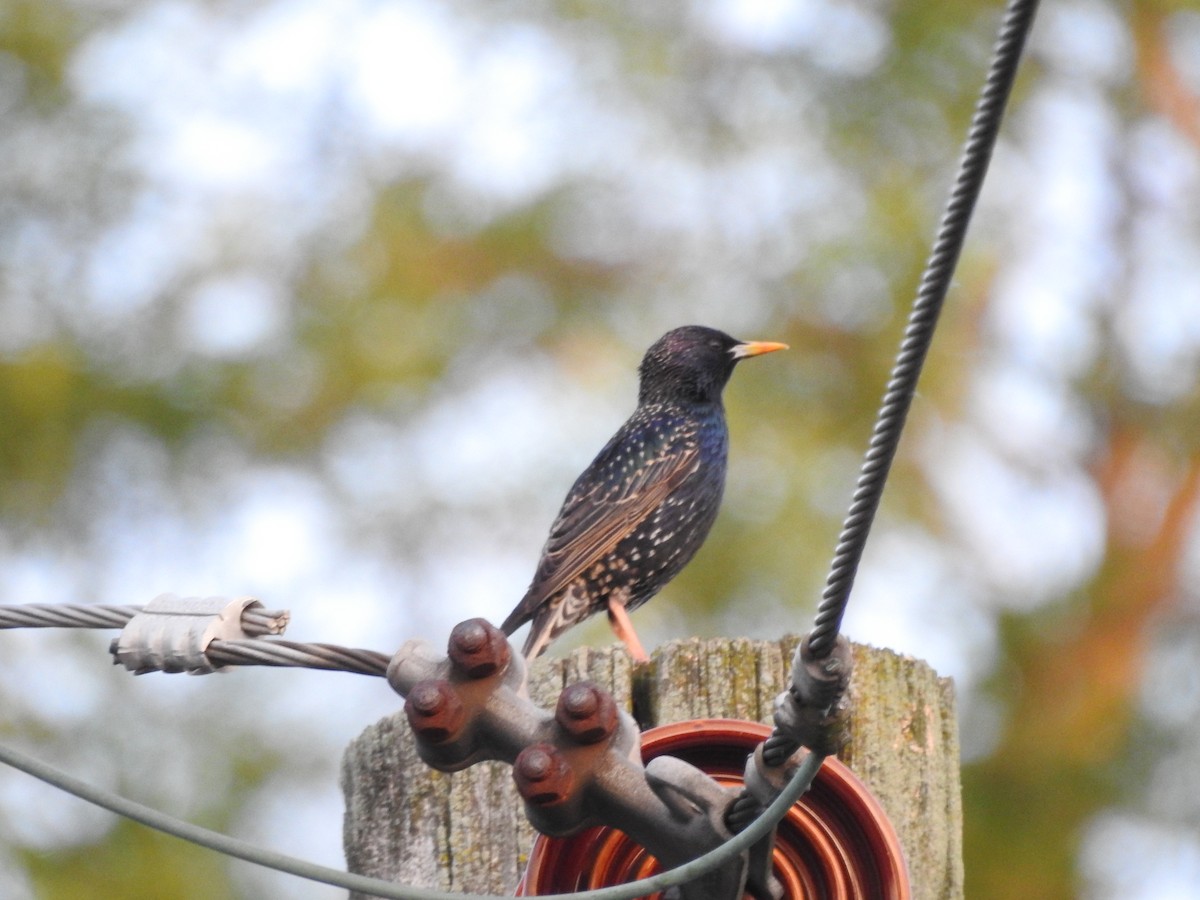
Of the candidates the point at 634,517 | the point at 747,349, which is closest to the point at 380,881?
the point at 634,517

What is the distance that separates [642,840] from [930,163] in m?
7.48

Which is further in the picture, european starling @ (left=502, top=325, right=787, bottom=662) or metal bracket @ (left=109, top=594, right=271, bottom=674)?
european starling @ (left=502, top=325, right=787, bottom=662)

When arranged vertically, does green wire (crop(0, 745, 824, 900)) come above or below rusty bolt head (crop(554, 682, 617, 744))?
below

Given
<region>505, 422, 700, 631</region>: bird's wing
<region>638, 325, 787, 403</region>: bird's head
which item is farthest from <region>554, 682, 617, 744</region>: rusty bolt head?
<region>638, 325, 787, 403</region>: bird's head

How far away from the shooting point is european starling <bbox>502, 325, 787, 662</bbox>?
4965 mm

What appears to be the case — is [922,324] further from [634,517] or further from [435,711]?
[634,517]

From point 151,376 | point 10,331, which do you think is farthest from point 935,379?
point 10,331

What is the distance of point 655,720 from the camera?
9.62 ft

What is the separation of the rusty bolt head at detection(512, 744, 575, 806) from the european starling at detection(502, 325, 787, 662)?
2249mm

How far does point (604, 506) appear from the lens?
5.23 metres

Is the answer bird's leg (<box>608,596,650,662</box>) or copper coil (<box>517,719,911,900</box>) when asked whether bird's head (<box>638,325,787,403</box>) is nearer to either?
bird's leg (<box>608,596,650,662</box>)

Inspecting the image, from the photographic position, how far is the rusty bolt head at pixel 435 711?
2.45m

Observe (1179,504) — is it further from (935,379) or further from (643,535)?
(643,535)

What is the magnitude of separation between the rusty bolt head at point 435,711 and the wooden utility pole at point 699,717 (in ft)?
1.60
